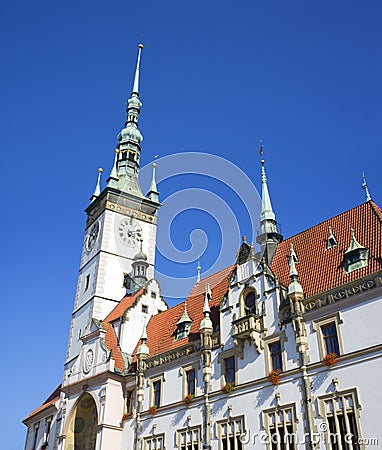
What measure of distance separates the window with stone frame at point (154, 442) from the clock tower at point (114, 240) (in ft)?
47.3

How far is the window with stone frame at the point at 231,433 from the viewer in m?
27.8

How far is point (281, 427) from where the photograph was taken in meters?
25.9

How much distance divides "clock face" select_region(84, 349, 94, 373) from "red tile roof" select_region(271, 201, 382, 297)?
1647 cm

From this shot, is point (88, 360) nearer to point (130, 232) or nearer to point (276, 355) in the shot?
point (130, 232)

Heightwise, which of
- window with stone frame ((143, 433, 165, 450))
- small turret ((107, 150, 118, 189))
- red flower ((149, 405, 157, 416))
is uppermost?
small turret ((107, 150, 118, 189))

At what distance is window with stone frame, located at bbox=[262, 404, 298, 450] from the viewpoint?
25.2 metres

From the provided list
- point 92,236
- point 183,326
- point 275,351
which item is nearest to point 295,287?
point 275,351

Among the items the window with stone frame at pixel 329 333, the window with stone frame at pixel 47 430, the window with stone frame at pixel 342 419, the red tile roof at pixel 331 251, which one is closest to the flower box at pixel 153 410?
the red tile roof at pixel 331 251

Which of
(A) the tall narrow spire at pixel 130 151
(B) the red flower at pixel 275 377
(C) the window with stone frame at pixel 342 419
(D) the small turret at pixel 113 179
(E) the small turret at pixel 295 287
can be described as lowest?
(C) the window with stone frame at pixel 342 419

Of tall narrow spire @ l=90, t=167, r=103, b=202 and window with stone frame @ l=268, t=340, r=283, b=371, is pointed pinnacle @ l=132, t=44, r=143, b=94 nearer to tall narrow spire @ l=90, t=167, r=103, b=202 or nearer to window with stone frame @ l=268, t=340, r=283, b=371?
tall narrow spire @ l=90, t=167, r=103, b=202

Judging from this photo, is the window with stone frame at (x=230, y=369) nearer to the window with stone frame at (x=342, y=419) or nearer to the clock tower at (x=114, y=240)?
the window with stone frame at (x=342, y=419)

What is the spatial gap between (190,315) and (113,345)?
7156 mm

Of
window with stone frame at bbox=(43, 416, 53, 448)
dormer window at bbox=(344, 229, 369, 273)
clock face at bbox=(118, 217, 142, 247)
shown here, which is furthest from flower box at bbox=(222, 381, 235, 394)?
clock face at bbox=(118, 217, 142, 247)

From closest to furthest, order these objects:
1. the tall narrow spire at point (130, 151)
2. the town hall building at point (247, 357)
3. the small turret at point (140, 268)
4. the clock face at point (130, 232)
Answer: the town hall building at point (247, 357) < the small turret at point (140, 268) < the clock face at point (130, 232) < the tall narrow spire at point (130, 151)
